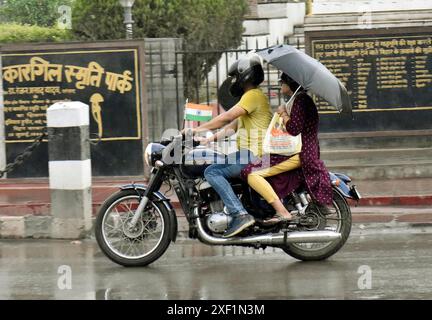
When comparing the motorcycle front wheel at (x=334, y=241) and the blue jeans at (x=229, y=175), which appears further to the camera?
the motorcycle front wheel at (x=334, y=241)

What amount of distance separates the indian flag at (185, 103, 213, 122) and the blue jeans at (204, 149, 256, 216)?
15.9 inches

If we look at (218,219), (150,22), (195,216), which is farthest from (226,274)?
(150,22)

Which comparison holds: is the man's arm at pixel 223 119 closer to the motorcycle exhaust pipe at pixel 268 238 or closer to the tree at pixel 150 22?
the motorcycle exhaust pipe at pixel 268 238

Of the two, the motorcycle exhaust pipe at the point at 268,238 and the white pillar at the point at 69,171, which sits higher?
the white pillar at the point at 69,171

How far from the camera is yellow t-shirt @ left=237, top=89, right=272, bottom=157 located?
7574 millimetres

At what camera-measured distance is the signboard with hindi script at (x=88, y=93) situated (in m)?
11.8

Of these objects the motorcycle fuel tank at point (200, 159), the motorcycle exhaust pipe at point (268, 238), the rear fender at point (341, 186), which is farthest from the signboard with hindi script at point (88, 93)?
the rear fender at point (341, 186)

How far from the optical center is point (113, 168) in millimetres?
11984

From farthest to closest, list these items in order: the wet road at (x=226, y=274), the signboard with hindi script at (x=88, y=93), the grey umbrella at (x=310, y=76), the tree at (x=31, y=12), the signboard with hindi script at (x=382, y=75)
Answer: the tree at (x=31, y=12)
the signboard with hindi script at (x=382, y=75)
the signboard with hindi script at (x=88, y=93)
the grey umbrella at (x=310, y=76)
the wet road at (x=226, y=274)

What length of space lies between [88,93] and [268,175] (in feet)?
16.0

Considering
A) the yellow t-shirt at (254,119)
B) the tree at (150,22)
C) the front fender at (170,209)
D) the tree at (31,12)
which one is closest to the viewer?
the yellow t-shirt at (254,119)

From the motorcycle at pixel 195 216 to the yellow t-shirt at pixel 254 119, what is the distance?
29 centimetres
